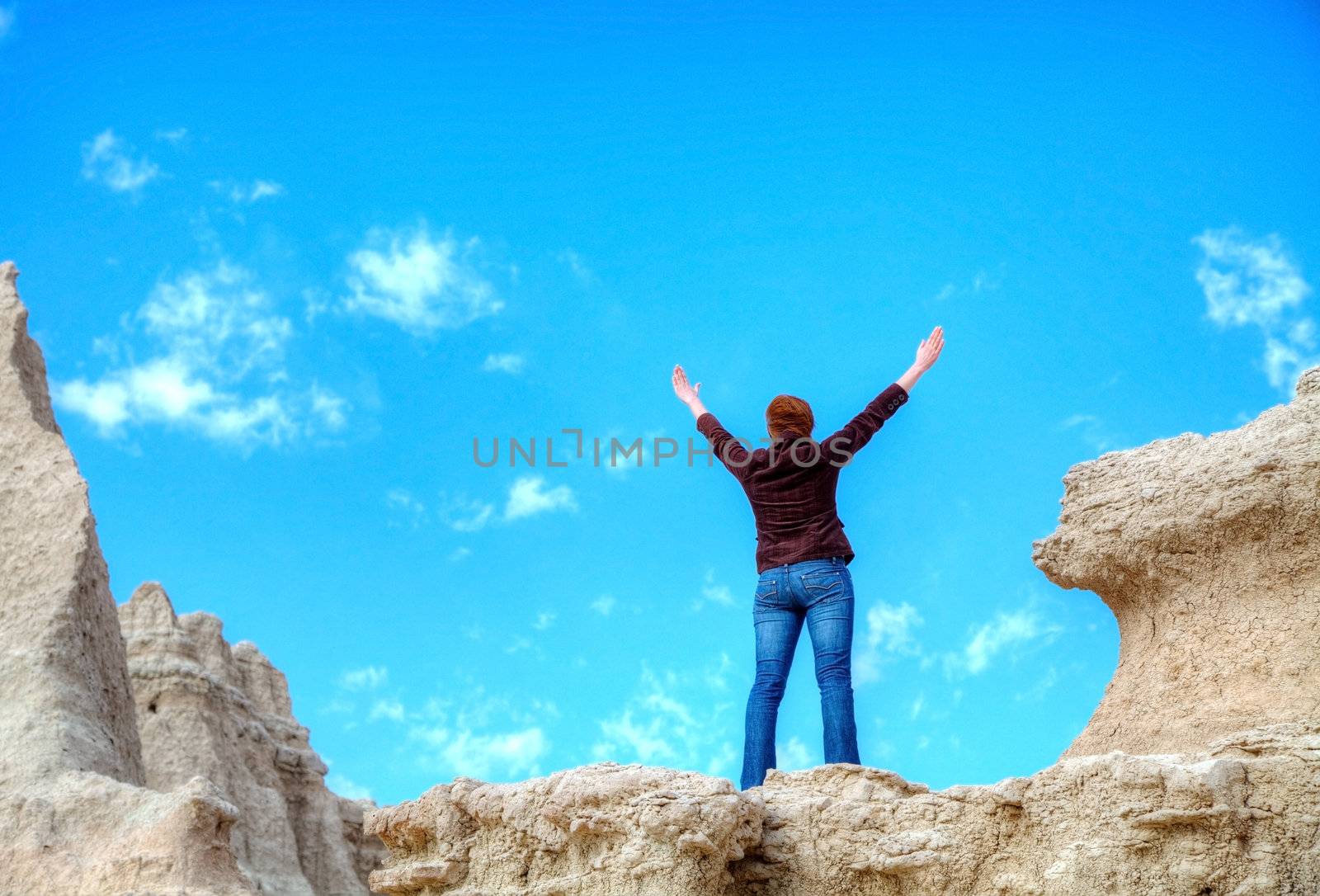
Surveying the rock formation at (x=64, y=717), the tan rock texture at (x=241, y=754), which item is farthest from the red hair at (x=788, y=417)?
the tan rock texture at (x=241, y=754)

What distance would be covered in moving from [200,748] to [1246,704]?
9.91 meters

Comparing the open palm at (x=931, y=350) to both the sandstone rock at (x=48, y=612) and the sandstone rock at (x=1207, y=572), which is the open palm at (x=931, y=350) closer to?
the sandstone rock at (x=1207, y=572)

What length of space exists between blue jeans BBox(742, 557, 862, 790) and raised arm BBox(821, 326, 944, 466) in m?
0.54

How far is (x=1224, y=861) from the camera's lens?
16.5ft

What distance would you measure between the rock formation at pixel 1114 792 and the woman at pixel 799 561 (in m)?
0.47

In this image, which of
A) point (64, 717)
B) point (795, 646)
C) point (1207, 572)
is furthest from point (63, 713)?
point (1207, 572)

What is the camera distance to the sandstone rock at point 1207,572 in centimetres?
602

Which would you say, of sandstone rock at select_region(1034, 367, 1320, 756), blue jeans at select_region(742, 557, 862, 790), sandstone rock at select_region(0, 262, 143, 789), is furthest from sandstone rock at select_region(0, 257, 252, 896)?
sandstone rock at select_region(1034, 367, 1320, 756)

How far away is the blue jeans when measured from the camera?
6.38 m

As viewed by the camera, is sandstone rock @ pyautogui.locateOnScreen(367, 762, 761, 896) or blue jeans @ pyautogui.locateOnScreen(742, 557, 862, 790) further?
blue jeans @ pyautogui.locateOnScreen(742, 557, 862, 790)

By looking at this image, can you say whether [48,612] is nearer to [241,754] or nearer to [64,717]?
[64,717]

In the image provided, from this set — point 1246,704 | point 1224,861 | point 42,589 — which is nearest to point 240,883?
point 42,589

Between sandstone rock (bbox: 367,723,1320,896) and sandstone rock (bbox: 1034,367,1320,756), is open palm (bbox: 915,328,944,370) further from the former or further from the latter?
sandstone rock (bbox: 367,723,1320,896)

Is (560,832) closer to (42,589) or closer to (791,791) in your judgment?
(791,791)
